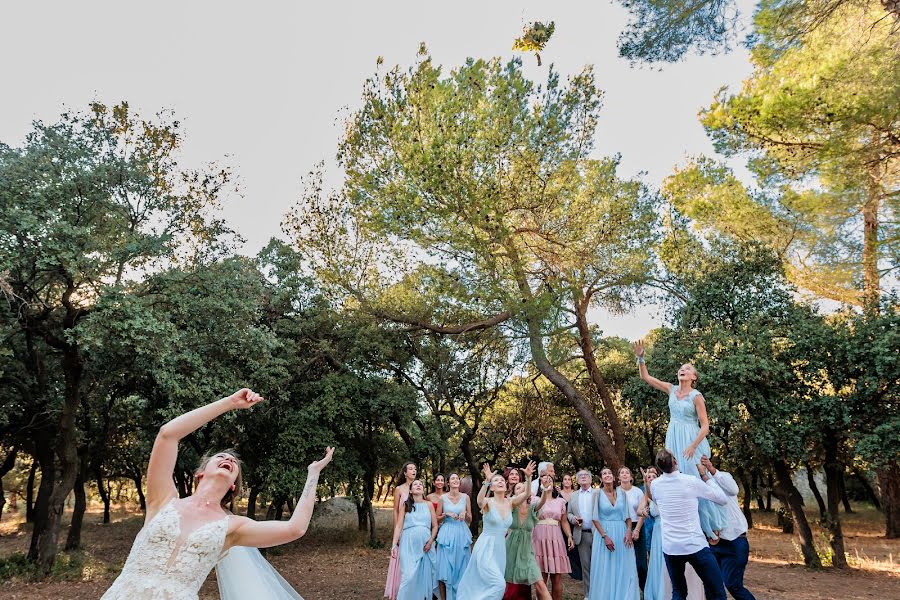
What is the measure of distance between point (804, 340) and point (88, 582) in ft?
51.9

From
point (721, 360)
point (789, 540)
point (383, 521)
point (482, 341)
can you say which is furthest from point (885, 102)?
point (383, 521)

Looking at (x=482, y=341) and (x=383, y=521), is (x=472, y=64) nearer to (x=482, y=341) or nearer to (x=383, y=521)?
(x=482, y=341)

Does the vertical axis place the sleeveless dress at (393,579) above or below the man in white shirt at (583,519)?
below

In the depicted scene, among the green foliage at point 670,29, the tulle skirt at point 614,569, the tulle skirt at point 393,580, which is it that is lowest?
the tulle skirt at point 393,580

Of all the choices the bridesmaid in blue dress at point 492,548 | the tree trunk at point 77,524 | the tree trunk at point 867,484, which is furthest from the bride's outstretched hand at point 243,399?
the tree trunk at point 867,484

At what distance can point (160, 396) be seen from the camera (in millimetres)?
14977

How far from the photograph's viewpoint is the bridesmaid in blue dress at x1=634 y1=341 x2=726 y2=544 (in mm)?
6754

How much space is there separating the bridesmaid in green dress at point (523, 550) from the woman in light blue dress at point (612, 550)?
1139 millimetres

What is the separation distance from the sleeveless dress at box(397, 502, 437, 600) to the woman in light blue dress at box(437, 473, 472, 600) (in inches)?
6.1

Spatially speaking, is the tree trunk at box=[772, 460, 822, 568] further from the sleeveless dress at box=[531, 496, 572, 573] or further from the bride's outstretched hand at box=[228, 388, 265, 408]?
the bride's outstretched hand at box=[228, 388, 265, 408]

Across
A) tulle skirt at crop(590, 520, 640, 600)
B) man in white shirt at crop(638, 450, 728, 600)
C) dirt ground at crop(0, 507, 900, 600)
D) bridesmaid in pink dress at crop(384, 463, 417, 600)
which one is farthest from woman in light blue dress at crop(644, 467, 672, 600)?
bridesmaid in pink dress at crop(384, 463, 417, 600)

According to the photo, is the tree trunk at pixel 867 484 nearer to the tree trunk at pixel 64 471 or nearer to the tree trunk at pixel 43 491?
the tree trunk at pixel 64 471

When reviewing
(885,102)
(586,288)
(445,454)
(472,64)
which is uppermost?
(472,64)

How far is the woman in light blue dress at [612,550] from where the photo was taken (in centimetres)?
799
